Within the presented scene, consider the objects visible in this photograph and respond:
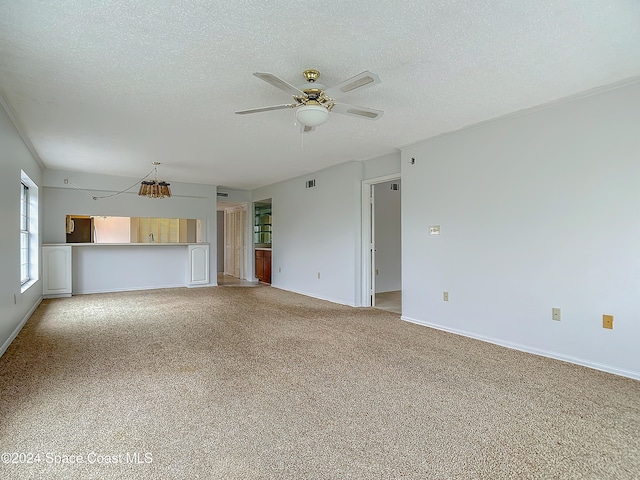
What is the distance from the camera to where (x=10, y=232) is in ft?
12.3

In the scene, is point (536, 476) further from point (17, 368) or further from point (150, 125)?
point (150, 125)

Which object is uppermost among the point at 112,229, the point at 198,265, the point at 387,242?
the point at 112,229

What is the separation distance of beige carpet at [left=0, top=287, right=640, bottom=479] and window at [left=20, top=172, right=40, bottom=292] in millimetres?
1999

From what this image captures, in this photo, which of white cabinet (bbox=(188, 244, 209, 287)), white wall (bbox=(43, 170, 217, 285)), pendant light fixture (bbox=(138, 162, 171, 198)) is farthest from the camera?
white cabinet (bbox=(188, 244, 209, 287))

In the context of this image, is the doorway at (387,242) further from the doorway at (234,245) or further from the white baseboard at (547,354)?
the doorway at (234,245)

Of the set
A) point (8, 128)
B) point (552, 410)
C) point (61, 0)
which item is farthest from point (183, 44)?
point (552, 410)

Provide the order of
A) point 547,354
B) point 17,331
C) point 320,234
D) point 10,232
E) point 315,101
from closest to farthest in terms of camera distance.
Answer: point 315,101 < point 547,354 < point 10,232 < point 17,331 < point 320,234

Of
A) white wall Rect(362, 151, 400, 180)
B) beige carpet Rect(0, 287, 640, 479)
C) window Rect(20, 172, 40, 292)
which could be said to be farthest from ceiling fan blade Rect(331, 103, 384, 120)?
window Rect(20, 172, 40, 292)

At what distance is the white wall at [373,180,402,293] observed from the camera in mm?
6957

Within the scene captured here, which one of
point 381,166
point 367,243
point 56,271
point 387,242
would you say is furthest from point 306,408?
point 56,271

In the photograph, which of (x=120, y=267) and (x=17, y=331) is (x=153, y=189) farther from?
(x=17, y=331)

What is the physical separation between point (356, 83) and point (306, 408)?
218 cm

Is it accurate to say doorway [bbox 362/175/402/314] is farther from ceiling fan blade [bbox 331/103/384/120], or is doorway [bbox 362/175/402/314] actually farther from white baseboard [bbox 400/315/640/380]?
ceiling fan blade [bbox 331/103/384/120]

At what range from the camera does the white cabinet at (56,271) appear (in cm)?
623
